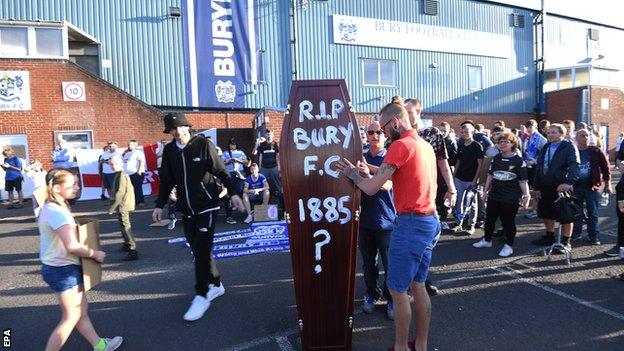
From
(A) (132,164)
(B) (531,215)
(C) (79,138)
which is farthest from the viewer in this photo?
(C) (79,138)

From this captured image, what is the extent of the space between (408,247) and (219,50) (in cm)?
1540

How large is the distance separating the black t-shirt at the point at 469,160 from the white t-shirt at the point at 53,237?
6.22 metres

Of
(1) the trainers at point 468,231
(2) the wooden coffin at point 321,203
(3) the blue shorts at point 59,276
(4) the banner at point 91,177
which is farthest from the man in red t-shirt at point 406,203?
(4) the banner at point 91,177

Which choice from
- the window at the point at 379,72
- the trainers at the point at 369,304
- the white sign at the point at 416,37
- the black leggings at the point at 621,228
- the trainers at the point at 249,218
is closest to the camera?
the trainers at the point at 369,304

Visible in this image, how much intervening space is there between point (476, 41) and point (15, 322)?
2342 centimetres

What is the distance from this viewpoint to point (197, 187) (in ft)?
14.1

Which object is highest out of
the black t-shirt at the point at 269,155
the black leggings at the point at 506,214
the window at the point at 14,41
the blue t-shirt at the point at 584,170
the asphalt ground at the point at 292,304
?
the window at the point at 14,41

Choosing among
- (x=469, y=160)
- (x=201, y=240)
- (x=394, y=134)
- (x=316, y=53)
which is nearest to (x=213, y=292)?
(x=201, y=240)

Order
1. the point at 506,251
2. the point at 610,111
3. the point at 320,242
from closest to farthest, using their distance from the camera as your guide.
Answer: the point at 320,242 < the point at 506,251 < the point at 610,111

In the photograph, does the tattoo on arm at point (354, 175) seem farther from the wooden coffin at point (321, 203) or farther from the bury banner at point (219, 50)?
the bury banner at point (219, 50)

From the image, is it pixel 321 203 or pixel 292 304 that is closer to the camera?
pixel 321 203

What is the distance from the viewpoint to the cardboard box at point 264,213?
881 cm

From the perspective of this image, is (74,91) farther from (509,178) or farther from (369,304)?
(509,178)

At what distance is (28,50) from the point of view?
13211 mm
